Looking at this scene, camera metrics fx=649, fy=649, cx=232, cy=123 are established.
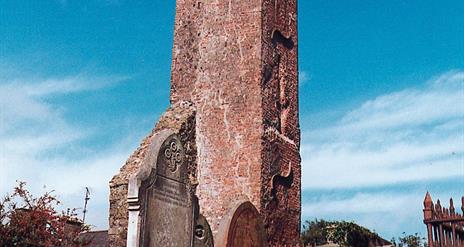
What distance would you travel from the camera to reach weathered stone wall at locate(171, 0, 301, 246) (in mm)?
13281

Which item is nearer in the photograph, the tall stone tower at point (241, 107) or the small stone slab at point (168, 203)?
the small stone slab at point (168, 203)

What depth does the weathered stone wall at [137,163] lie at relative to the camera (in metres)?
13.1

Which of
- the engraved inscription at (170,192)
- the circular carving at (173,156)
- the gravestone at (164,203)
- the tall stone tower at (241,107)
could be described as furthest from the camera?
the tall stone tower at (241,107)

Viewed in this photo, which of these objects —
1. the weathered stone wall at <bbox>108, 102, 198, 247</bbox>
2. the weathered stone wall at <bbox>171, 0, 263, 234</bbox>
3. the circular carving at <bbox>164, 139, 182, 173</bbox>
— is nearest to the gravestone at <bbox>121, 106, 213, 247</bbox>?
the circular carving at <bbox>164, 139, 182, 173</bbox>

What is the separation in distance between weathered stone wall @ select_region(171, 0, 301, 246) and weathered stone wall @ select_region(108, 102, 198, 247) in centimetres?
19

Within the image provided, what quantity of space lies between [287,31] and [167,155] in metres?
7.02

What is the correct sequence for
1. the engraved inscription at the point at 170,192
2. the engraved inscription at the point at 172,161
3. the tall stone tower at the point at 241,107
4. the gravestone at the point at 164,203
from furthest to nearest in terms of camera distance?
the tall stone tower at the point at 241,107 < the engraved inscription at the point at 172,161 < the engraved inscription at the point at 170,192 < the gravestone at the point at 164,203

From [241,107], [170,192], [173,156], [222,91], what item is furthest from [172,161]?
[222,91]

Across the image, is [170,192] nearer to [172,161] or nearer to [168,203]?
[168,203]

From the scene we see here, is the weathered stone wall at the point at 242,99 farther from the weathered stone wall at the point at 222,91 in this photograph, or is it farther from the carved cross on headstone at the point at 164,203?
the carved cross on headstone at the point at 164,203

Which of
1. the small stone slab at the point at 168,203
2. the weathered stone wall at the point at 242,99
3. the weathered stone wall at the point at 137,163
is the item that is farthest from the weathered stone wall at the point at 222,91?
the small stone slab at the point at 168,203

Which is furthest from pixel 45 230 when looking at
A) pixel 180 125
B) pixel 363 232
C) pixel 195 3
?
pixel 363 232

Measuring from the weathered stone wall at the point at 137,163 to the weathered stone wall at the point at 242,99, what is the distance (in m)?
0.19

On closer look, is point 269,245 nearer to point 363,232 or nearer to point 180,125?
point 180,125
